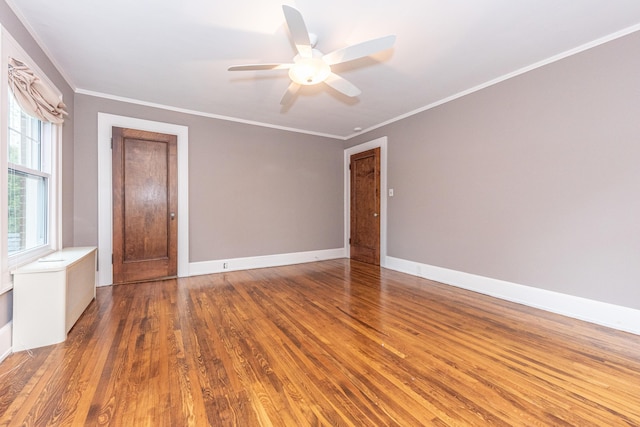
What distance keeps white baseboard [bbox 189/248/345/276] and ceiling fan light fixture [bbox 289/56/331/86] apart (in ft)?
10.5

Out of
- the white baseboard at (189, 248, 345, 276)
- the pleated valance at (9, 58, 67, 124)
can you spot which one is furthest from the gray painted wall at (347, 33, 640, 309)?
the pleated valance at (9, 58, 67, 124)

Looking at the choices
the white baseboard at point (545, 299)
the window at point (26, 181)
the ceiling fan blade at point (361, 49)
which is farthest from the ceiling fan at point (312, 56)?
the white baseboard at point (545, 299)

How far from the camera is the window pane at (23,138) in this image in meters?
2.28

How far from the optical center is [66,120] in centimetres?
325

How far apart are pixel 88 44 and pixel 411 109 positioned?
155 inches

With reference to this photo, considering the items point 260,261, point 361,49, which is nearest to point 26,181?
point 260,261

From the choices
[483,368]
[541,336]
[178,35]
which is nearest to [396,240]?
[541,336]

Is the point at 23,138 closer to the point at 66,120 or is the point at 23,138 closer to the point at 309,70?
the point at 66,120

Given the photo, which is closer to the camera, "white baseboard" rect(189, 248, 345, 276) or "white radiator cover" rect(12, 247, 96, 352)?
"white radiator cover" rect(12, 247, 96, 352)

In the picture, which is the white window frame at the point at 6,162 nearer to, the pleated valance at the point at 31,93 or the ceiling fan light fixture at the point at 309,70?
the pleated valance at the point at 31,93

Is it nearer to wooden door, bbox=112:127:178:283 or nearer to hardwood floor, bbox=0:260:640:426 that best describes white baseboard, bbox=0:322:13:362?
hardwood floor, bbox=0:260:640:426

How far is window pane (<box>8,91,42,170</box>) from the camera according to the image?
2.28 meters

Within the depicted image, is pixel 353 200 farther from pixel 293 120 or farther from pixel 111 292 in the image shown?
pixel 111 292

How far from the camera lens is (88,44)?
2.57 metres
